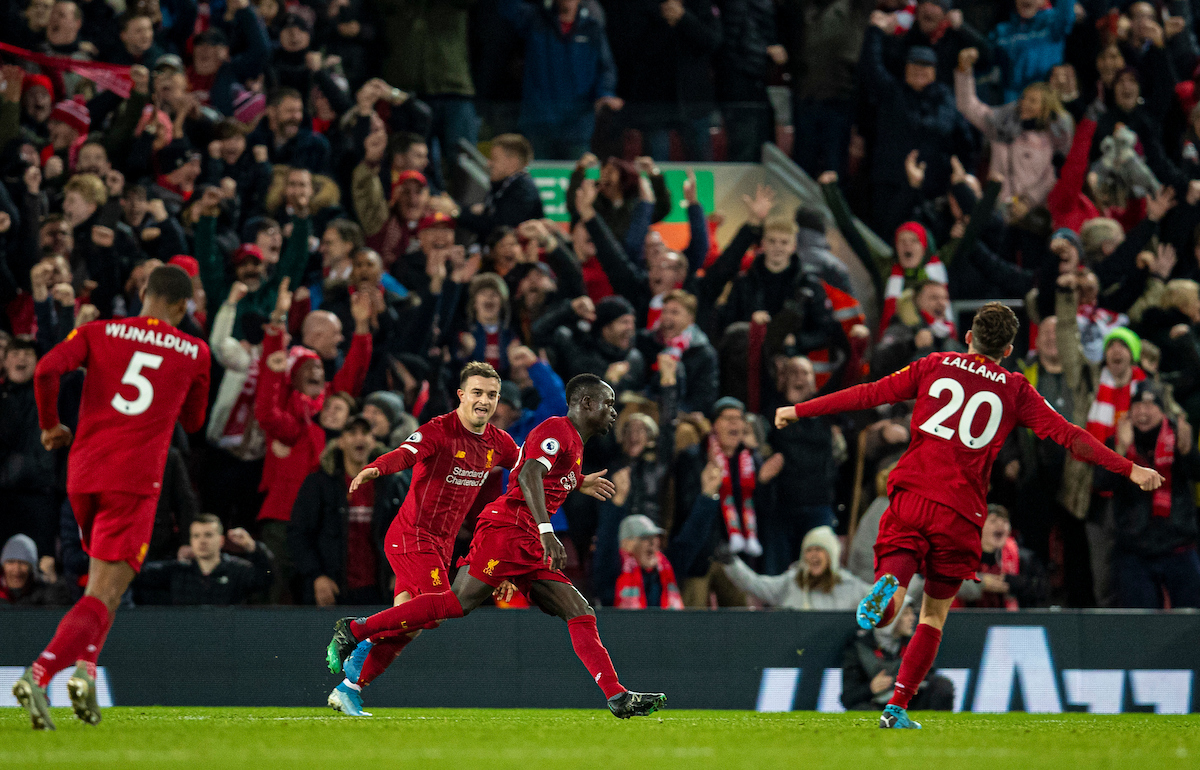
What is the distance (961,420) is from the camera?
7.52 m

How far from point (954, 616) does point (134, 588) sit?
5720 mm

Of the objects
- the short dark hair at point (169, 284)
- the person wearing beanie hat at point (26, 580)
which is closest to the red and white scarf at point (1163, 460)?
the short dark hair at point (169, 284)

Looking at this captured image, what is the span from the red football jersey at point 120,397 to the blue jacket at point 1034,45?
1036cm

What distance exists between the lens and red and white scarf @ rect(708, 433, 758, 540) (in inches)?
443

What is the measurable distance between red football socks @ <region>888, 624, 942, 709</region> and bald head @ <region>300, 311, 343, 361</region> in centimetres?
551

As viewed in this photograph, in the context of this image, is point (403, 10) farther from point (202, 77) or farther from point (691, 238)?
point (691, 238)

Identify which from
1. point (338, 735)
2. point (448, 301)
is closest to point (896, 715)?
point (338, 735)

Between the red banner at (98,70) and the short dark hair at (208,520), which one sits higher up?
the red banner at (98,70)

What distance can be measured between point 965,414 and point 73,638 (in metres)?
4.31

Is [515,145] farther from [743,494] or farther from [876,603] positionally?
[876,603]

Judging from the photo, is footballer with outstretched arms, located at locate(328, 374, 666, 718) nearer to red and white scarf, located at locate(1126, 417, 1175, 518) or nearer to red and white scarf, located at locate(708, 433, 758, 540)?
red and white scarf, located at locate(708, 433, 758, 540)

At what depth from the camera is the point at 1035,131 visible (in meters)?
14.1

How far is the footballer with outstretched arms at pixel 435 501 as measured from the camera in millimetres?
8156

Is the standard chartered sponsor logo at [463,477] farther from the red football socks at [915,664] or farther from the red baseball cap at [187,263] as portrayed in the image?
the red baseball cap at [187,263]
